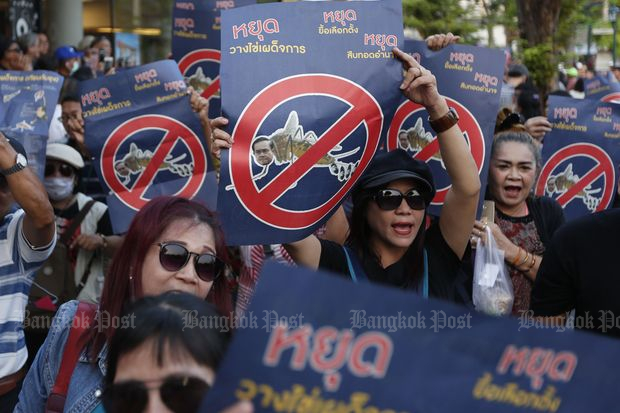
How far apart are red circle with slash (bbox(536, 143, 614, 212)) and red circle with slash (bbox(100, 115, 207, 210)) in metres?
1.84

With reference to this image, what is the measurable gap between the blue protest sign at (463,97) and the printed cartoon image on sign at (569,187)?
1040 millimetres

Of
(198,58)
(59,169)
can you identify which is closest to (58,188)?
(59,169)

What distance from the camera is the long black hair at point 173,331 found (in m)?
2.03

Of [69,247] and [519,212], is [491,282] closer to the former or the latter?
[519,212]

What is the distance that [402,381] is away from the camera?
1.65 meters

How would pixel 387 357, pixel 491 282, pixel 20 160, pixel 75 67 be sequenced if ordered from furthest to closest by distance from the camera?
pixel 75 67 → pixel 491 282 → pixel 20 160 → pixel 387 357

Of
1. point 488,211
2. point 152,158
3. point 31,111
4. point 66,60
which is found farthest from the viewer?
point 66,60

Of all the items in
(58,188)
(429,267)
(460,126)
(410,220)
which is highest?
(460,126)

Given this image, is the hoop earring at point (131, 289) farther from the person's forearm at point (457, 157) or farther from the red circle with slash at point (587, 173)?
the red circle with slash at point (587, 173)

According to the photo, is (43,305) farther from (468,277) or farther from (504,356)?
(504,356)

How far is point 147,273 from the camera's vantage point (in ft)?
9.43

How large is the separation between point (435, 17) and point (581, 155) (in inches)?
992

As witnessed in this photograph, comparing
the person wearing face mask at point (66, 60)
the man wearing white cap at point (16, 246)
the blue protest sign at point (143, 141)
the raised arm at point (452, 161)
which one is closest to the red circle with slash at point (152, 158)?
the blue protest sign at point (143, 141)

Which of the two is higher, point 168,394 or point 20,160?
point 168,394
